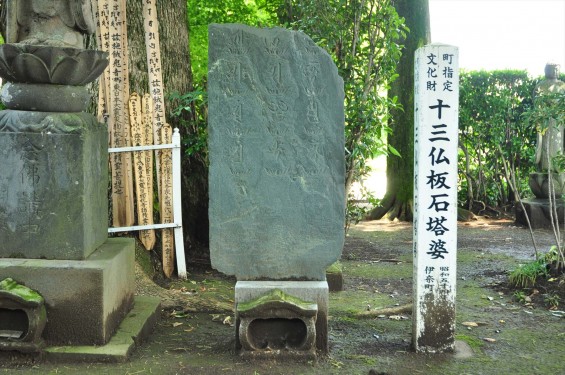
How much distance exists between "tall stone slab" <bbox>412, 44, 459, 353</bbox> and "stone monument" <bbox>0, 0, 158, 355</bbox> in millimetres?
2345

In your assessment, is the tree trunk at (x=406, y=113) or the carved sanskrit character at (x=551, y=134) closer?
the carved sanskrit character at (x=551, y=134)

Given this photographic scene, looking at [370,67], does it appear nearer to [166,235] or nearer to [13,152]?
[166,235]

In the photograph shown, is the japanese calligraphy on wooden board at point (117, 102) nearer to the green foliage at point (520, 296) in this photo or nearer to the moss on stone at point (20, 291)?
the moss on stone at point (20, 291)

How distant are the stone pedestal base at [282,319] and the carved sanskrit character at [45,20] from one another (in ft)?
7.57

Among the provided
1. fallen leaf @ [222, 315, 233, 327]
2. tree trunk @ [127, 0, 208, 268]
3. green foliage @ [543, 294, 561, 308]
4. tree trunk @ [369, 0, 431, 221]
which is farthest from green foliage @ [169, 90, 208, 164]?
tree trunk @ [369, 0, 431, 221]

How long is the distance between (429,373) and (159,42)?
199 inches

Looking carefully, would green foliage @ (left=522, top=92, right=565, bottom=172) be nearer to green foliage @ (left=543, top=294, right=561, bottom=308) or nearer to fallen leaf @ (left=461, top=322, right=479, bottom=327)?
green foliage @ (left=543, top=294, right=561, bottom=308)

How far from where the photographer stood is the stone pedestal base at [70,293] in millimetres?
4941

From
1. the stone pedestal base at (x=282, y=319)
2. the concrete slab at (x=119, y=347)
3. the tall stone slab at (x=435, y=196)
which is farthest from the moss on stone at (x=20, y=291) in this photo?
the tall stone slab at (x=435, y=196)

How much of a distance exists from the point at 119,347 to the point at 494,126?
9.03 meters

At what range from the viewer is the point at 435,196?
203 inches

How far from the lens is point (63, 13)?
17.2 ft

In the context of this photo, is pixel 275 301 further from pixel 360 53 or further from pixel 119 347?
pixel 360 53

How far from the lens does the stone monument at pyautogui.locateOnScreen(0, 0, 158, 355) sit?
4.96 meters
